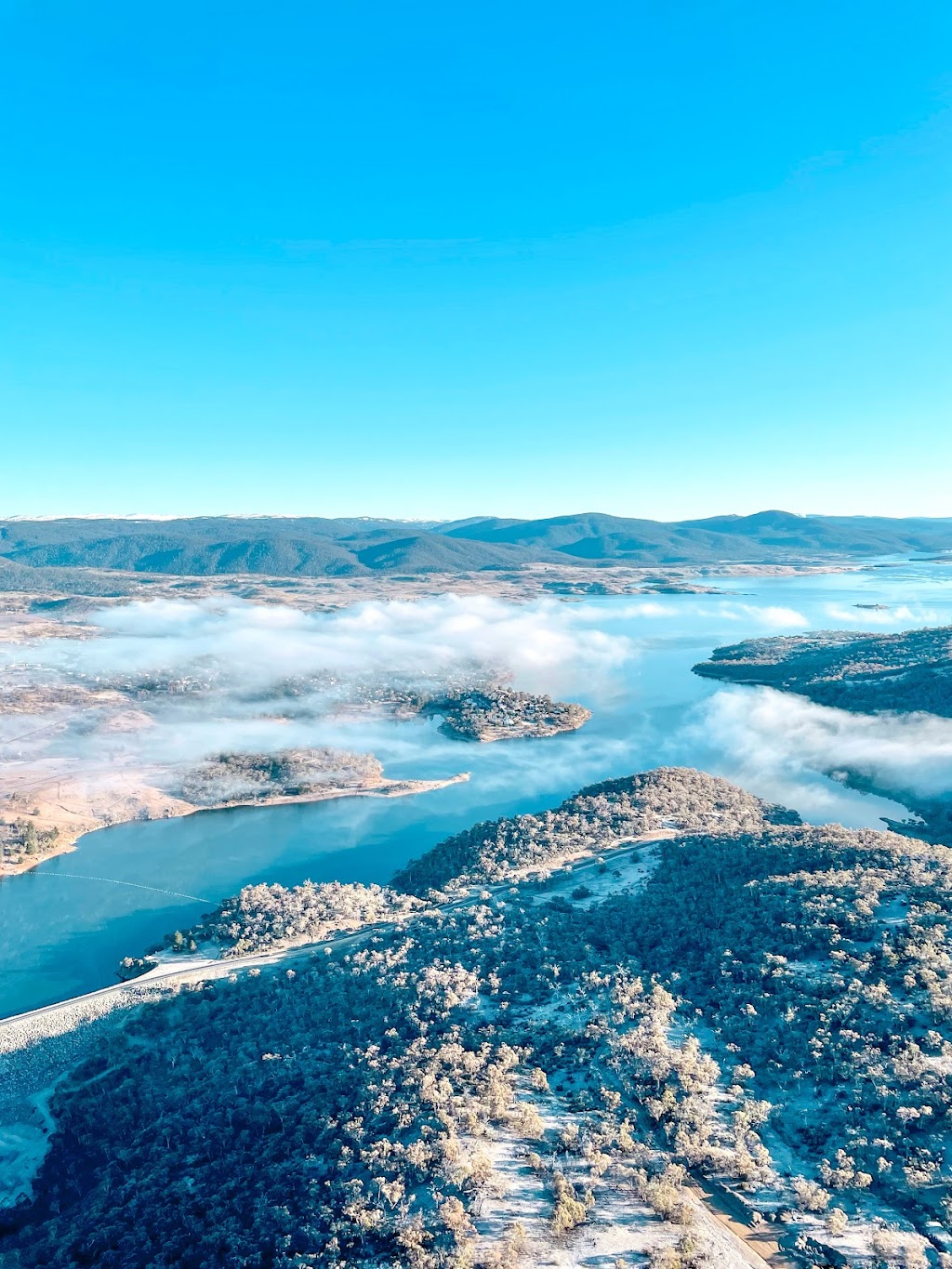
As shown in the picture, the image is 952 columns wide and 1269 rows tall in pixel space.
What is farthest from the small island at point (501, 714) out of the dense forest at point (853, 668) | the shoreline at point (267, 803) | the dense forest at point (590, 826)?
the dense forest at point (590, 826)

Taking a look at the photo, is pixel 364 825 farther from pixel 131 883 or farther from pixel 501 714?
pixel 501 714

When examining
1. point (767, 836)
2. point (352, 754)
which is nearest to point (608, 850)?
point (767, 836)

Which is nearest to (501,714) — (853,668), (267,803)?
(267,803)

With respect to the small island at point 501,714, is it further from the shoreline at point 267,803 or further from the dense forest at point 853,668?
the dense forest at point 853,668

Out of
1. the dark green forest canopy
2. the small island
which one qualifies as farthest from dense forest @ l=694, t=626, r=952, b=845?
the small island

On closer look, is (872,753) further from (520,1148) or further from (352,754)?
(520,1148)

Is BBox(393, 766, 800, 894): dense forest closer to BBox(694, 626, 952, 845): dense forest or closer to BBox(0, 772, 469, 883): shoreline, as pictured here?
BBox(694, 626, 952, 845): dense forest
